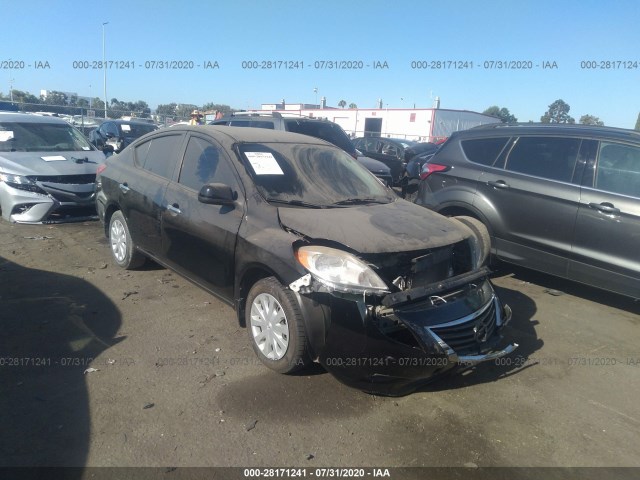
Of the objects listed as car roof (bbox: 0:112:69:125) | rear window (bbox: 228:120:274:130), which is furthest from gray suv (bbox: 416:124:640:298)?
car roof (bbox: 0:112:69:125)

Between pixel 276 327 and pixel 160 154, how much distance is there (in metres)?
2.53

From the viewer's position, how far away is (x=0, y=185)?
6.76 meters

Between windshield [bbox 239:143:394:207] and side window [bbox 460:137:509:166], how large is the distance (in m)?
1.82

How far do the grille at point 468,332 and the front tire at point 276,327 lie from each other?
2.89ft

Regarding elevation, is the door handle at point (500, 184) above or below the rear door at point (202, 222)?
above

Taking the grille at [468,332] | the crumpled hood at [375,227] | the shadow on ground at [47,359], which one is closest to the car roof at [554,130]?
the crumpled hood at [375,227]

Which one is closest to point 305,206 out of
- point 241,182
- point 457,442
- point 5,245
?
point 241,182

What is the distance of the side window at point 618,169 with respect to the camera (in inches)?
177

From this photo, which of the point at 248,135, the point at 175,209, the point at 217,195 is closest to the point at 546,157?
the point at 248,135

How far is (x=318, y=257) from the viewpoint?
9.80 ft

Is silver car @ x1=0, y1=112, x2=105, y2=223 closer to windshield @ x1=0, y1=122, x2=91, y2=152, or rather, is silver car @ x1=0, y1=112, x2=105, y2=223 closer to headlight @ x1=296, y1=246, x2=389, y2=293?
windshield @ x1=0, y1=122, x2=91, y2=152

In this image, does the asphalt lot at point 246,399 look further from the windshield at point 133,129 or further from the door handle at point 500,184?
the windshield at point 133,129

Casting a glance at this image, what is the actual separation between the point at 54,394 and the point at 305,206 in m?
2.16

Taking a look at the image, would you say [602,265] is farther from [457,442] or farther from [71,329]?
[71,329]
